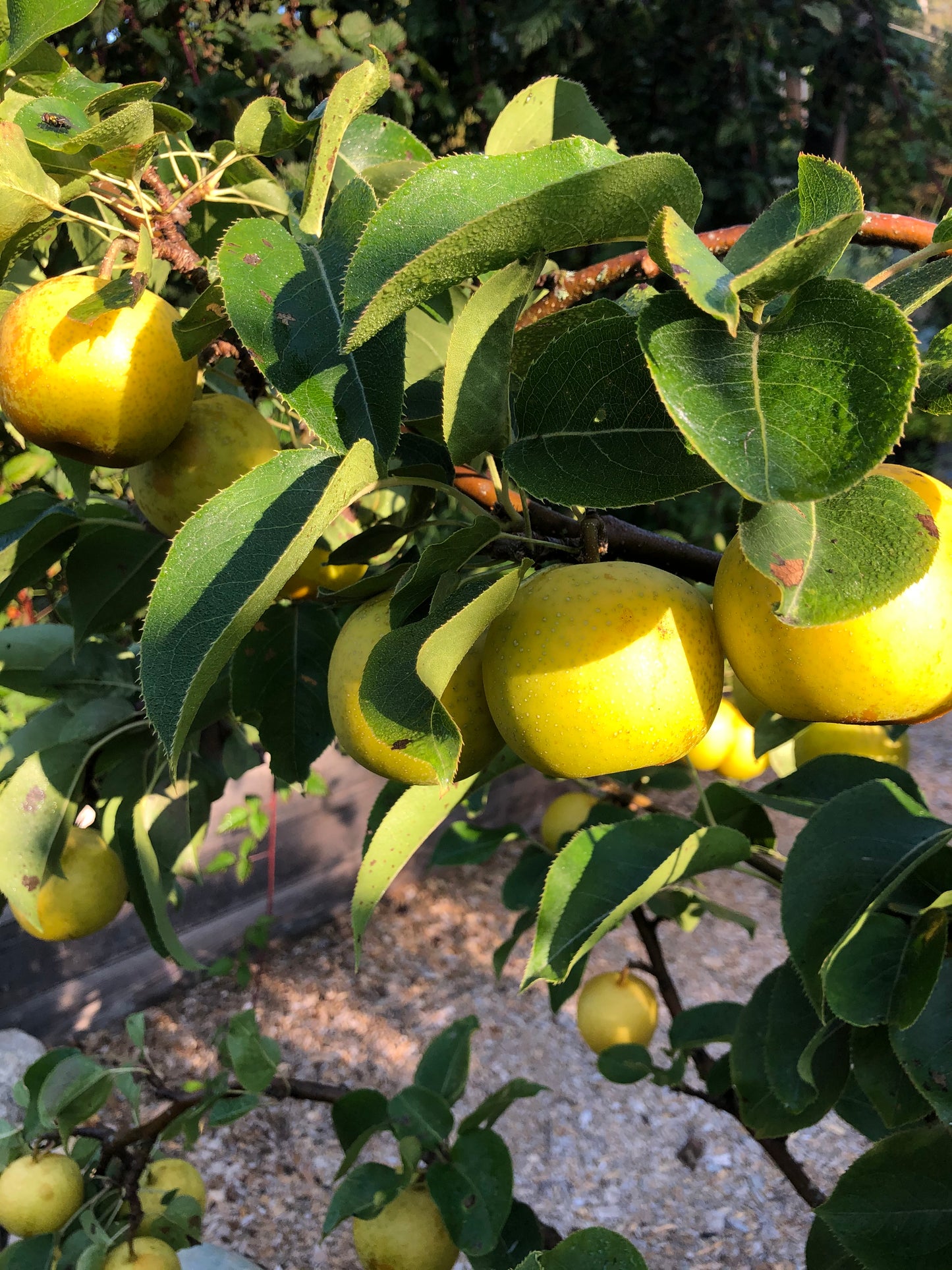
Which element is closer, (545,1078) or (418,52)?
(545,1078)

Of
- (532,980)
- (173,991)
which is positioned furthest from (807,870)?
(173,991)

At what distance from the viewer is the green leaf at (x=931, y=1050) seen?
19.3 inches

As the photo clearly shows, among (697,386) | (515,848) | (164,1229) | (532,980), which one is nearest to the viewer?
(697,386)

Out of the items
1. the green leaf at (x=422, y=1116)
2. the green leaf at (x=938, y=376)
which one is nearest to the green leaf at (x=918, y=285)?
the green leaf at (x=938, y=376)

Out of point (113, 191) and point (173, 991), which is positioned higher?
point (113, 191)

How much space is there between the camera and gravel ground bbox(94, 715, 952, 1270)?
5.87 feet

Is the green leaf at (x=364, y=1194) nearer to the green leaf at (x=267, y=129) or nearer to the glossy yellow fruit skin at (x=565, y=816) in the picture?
the glossy yellow fruit skin at (x=565, y=816)

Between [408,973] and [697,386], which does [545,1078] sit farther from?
[697,386]

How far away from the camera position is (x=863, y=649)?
1.22 ft

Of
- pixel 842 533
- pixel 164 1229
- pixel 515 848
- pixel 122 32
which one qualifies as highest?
pixel 122 32

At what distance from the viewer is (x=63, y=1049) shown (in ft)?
3.10

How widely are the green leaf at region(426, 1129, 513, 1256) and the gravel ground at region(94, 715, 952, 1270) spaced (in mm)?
1161

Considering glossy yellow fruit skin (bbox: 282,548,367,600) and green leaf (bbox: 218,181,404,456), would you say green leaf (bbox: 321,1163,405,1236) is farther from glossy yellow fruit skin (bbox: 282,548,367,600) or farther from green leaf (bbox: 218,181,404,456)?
green leaf (bbox: 218,181,404,456)

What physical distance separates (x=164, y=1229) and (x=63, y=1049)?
0.67 feet
